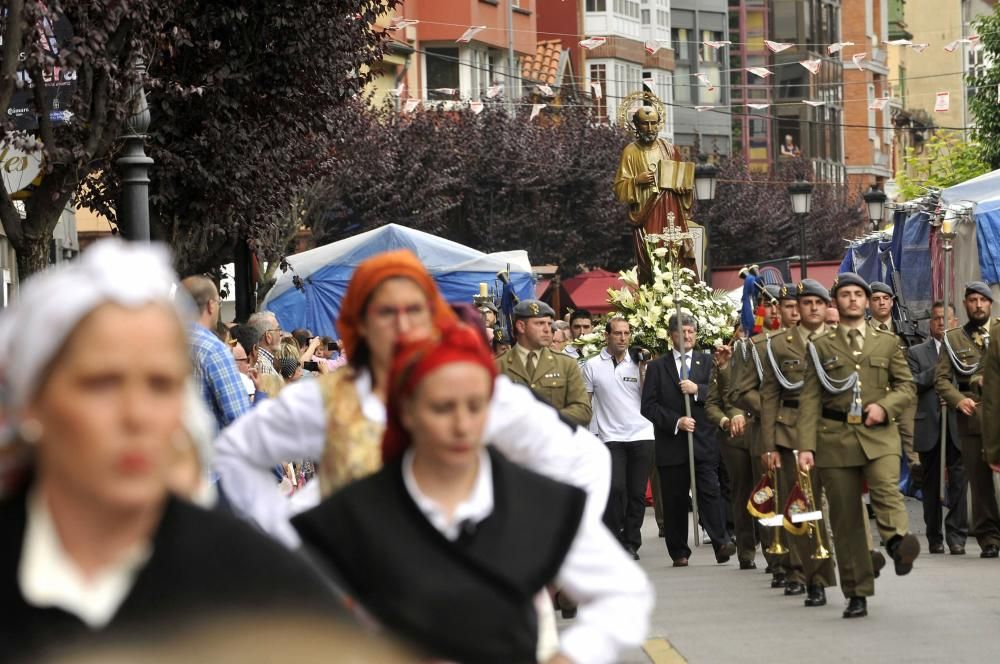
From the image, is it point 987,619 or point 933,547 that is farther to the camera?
point 933,547

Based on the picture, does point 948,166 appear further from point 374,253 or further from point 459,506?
point 459,506

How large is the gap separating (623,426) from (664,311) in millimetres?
2538

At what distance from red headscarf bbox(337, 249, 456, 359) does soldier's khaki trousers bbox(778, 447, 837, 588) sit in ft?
26.7

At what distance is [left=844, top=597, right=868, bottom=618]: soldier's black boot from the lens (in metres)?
12.0

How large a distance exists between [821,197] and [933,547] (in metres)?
65.4

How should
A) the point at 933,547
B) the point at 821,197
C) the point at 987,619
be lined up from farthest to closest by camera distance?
1. the point at 821,197
2. the point at 933,547
3. the point at 987,619

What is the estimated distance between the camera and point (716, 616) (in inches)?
486

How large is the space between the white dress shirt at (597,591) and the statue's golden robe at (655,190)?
21934 millimetres

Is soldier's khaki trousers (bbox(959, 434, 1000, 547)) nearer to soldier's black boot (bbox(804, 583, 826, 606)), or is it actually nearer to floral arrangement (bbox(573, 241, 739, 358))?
floral arrangement (bbox(573, 241, 739, 358))

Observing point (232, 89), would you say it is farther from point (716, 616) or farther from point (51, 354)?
point (51, 354)

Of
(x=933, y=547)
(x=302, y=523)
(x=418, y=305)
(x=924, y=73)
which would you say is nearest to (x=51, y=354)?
(x=302, y=523)

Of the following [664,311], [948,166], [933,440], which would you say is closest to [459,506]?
[933,440]

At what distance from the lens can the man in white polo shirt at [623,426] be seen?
634 inches

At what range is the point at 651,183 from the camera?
2569 centimetres
